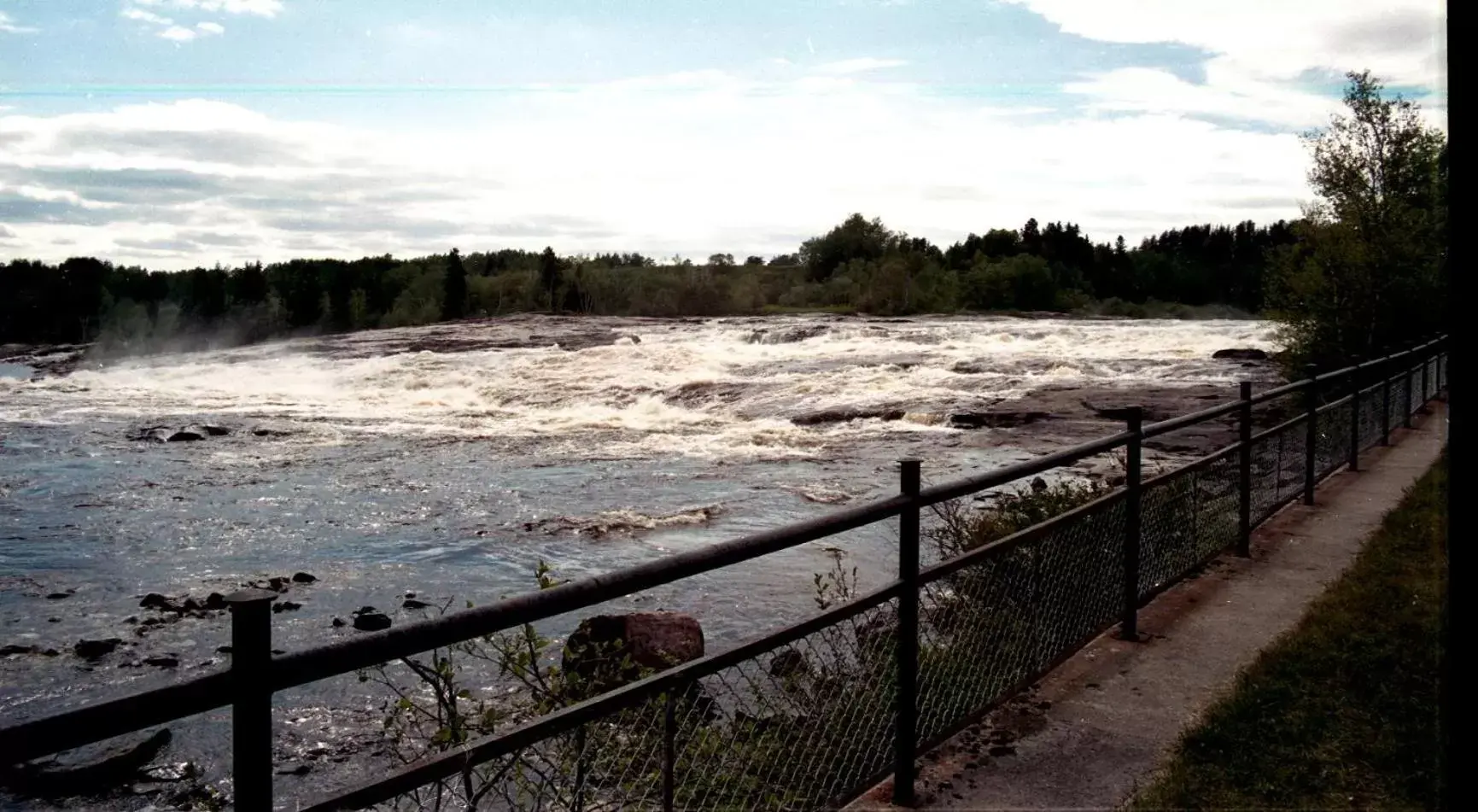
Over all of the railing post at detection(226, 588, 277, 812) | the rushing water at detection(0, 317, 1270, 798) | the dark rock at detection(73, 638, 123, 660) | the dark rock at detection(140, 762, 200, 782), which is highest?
the railing post at detection(226, 588, 277, 812)

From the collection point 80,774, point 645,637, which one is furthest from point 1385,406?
point 80,774

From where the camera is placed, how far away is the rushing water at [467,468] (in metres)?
10.9

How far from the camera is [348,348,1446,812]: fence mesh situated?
13.5ft

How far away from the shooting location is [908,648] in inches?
171

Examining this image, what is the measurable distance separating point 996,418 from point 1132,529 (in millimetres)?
15858

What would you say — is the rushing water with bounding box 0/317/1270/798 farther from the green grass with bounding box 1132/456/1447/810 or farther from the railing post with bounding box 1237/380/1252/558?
the green grass with bounding box 1132/456/1447/810

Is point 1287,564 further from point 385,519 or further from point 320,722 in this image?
point 385,519

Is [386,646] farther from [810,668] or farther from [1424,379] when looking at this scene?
[1424,379]

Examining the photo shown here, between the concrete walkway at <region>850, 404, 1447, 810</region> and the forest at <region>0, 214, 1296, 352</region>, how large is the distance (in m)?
59.1

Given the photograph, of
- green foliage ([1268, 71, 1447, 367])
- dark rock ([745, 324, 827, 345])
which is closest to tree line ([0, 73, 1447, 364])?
green foliage ([1268, 71, 1447, 367])

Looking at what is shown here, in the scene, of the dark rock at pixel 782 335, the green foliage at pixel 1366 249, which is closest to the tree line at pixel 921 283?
the green foliage at pixel 1366 249

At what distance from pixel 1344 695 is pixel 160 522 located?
13.4 m

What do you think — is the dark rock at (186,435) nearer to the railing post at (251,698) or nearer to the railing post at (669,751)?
the railing post at (669,751)

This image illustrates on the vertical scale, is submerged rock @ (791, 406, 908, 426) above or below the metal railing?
below
